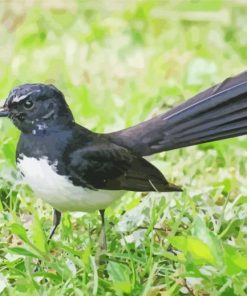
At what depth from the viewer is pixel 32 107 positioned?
465cm

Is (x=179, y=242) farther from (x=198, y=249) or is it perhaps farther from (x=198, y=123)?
(x=198, y=123)

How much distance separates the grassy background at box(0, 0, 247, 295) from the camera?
4.32 metres

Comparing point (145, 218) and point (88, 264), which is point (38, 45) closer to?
point (145, 218)

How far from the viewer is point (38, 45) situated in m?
7.93

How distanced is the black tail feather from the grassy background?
0.98 ft

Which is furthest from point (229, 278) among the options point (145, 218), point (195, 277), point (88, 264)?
point (145, 218)

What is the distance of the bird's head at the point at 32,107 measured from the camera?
4.63 m

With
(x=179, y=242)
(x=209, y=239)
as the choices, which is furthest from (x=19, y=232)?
(x=209, y=239)

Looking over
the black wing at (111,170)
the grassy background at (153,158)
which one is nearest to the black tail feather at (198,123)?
the black wing at (111,170)

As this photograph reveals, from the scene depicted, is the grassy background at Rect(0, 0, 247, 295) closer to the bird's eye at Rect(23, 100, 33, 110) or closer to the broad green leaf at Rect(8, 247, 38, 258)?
the broad green leaf at Rect(8, 247, 38, 258)

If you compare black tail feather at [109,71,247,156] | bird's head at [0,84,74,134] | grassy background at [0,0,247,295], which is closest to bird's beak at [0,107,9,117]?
bird's head at [0,84,74,134]

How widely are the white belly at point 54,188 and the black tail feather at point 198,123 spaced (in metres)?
0.50

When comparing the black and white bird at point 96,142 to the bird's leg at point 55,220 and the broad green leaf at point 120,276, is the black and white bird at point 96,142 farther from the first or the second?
the broad green leaf at point 120,276

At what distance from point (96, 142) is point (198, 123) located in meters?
0.55
